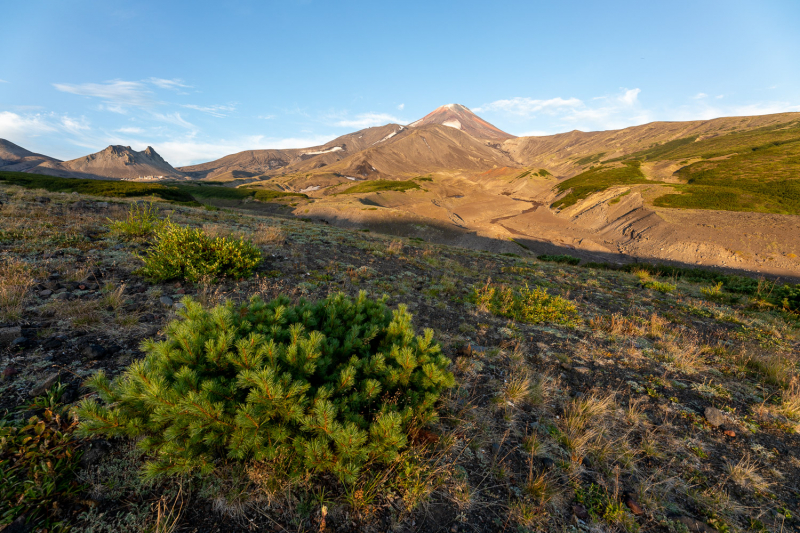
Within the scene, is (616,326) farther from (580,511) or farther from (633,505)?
(580,511)

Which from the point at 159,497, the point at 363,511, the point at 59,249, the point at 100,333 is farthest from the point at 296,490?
the point at 59,249

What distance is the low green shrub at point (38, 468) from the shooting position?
2.12 m

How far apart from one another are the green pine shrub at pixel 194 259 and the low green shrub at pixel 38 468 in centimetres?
474

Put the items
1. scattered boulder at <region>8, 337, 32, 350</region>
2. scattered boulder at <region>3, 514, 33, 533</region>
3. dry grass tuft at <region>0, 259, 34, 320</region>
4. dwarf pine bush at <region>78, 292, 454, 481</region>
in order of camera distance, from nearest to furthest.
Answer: scattered boulder at <region>3, 514, 33, 533</region>, dwarf pine bush at <region>78, 292, 454, 481</region>, scattered boulder at <region>8, 337, 32, 350</region>, dry grass tuft at <region>0, 259, 34, 320</region>

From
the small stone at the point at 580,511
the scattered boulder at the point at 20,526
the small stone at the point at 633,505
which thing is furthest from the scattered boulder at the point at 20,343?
the small stone at the point at 633,505

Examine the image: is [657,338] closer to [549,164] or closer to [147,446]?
[147,446]

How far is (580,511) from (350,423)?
246cm

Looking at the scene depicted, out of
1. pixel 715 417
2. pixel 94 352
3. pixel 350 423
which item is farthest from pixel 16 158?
pixel 715 417

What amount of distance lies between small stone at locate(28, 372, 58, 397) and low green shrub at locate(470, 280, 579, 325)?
796cm

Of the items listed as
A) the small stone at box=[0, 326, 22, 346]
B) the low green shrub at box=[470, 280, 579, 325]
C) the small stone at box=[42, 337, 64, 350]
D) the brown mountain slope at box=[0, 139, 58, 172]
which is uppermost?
the brown mountain slope at box=[0, 139, 58, 172]

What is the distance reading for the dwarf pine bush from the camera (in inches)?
90.5

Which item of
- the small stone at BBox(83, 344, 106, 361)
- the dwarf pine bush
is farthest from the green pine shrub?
the dwarf pine bush

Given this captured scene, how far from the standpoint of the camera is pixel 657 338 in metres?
7.60

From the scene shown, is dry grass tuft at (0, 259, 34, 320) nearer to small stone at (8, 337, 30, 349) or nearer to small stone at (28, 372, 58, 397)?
small stone at (8, 337, 30, 349)
